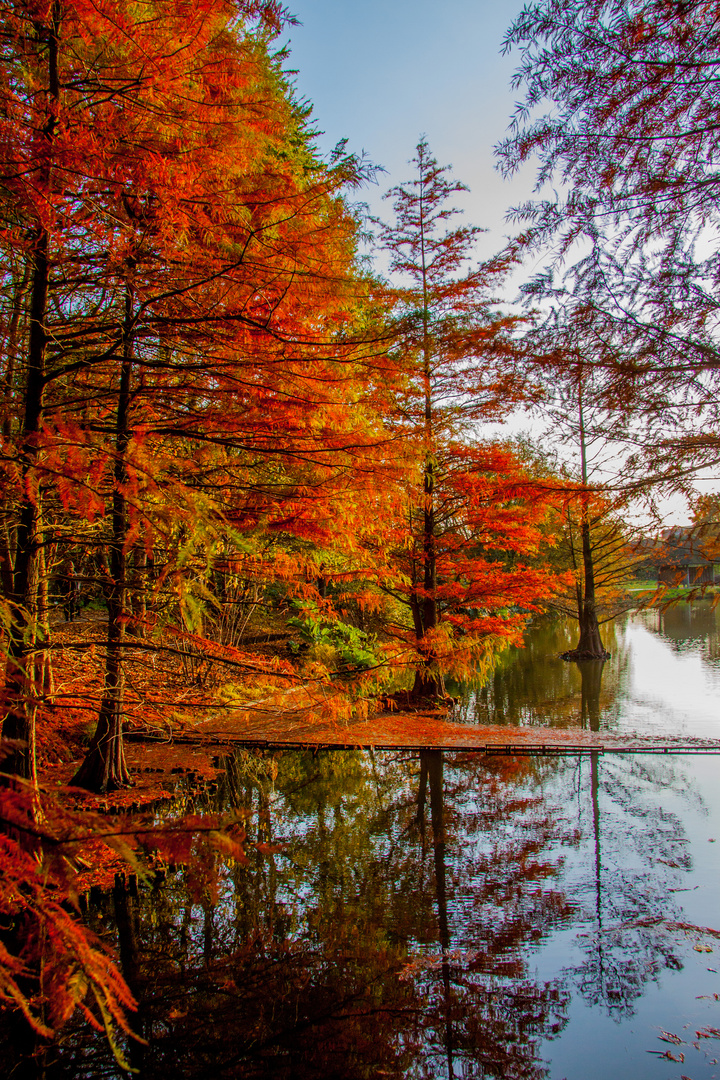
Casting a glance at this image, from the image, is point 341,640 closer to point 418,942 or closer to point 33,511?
point 418,942

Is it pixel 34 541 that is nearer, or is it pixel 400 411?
pixel 34 541

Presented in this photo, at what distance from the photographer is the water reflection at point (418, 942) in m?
3.11

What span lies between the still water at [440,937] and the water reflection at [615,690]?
8.48 feet

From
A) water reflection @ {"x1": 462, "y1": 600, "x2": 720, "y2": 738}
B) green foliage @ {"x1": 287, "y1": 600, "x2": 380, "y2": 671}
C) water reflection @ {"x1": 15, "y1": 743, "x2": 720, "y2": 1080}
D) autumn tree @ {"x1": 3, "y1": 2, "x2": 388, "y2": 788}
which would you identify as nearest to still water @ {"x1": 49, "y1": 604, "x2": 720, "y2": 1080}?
water reflection @ {"x1": 15, "y1": 743, "x2": 720, "y2": 1080}

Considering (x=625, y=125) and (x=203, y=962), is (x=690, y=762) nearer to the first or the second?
(x=203, y=962)

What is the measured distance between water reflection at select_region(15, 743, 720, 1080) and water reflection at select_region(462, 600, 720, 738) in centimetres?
271

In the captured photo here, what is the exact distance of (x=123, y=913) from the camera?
438 centimetres

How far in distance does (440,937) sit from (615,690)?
1121 cm

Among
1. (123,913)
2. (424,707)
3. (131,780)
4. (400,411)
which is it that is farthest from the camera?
(424,707)

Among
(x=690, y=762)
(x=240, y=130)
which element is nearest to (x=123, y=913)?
(x=240, y=130)

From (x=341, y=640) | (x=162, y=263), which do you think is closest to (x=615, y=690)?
(x=341, y=640)

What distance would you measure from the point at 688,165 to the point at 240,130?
2.90 m

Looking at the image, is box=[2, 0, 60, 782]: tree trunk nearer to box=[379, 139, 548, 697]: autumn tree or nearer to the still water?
the still water

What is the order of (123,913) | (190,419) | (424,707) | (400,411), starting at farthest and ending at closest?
(424,707)
(400,411)
(190,419)
(123,913)
